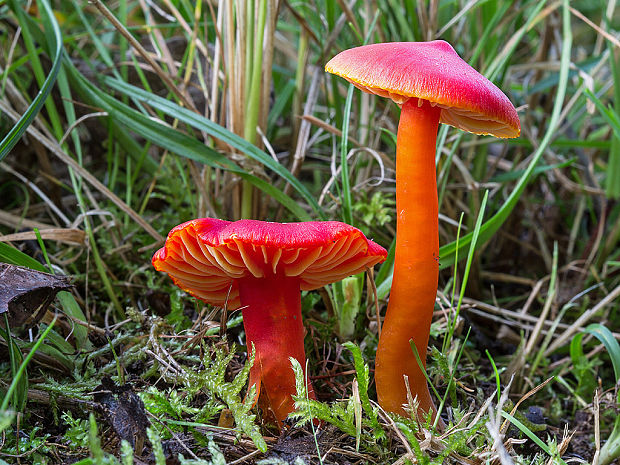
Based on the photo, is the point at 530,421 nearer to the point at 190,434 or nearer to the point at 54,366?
the point at 190,434

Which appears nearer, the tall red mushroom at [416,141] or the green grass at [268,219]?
the tall red mushroom at [416,141]

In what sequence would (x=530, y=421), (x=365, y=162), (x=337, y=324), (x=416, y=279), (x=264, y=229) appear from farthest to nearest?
(x=365, y=162), (x=337, y=324), (x=530, y=421), (x=416, y=279), (x=264, y=229)

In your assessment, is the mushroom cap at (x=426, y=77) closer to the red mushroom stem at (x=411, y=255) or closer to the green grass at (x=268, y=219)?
the red mushroom stem at (x=411, y=255)

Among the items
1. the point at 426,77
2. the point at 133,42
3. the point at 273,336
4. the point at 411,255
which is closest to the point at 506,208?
the point at 411,255

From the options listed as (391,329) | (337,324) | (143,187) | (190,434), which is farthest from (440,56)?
(143,187)

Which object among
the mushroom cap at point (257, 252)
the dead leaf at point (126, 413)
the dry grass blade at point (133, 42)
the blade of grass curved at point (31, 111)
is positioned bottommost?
the dead leaf at point (126, 413)

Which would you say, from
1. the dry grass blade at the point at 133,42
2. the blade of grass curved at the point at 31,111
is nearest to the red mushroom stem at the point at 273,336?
the blade of grass curved at the point at 31,111

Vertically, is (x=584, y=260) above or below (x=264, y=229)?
below
